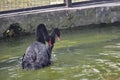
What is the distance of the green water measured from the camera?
8055mm

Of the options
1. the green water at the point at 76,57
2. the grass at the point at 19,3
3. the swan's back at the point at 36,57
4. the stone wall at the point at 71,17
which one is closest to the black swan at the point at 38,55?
the swan's back at the point at 36,57

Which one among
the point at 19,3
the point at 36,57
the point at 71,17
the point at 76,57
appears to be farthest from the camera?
the point at 19,3

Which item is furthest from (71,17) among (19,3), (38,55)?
(38,55)

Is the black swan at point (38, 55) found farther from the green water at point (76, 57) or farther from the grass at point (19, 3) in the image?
the grass at point (19, 3)

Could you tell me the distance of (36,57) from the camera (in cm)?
885

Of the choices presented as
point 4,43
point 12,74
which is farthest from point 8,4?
point 12,74

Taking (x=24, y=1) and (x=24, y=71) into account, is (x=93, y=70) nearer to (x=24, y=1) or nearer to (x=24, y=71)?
(x=24, y=71)

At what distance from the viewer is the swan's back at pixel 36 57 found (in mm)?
8680

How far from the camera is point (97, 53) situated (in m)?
9.51

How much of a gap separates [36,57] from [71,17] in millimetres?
3651

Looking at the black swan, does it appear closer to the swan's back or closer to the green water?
the swan's back

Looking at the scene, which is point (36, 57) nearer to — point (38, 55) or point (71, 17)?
point (38, 55)

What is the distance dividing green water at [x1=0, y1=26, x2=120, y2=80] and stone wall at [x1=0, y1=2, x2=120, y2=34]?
315mm

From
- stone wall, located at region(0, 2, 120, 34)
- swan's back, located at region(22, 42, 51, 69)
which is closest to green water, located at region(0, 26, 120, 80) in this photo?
swan's back, located at region(22, 42, 51, 69)
